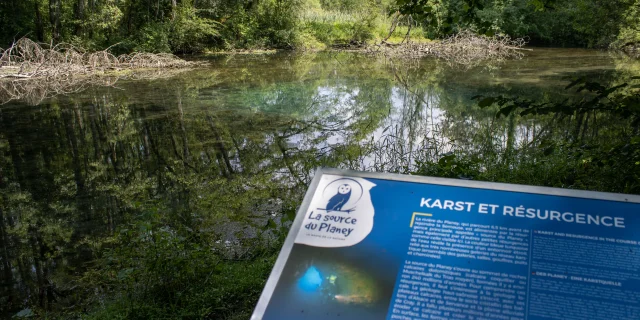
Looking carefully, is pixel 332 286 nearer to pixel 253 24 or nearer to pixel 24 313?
pixel 24 313

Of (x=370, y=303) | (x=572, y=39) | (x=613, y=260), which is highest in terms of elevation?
(x=613, y=260)

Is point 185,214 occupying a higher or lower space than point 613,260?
lower

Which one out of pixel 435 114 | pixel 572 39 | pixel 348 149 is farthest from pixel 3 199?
pixel 572 39

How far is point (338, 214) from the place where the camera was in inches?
83.9

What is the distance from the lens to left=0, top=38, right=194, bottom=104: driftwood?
1454 cm

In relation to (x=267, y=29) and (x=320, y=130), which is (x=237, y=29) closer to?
(x=267, y=29)

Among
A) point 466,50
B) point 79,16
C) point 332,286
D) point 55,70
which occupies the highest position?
point 332,286

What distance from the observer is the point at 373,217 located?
210cm

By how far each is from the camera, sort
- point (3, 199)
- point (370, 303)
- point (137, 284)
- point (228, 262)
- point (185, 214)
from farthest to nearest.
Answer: point (3, 199), point (185, 214), point (228, 262), point (137, 284), point (370, 303)

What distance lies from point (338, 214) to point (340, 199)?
0.29 ft

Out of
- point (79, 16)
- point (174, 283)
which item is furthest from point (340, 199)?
point (79, 16)

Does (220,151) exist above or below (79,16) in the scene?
below

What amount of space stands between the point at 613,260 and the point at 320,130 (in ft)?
25.7

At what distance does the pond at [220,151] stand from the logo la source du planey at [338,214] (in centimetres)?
84
